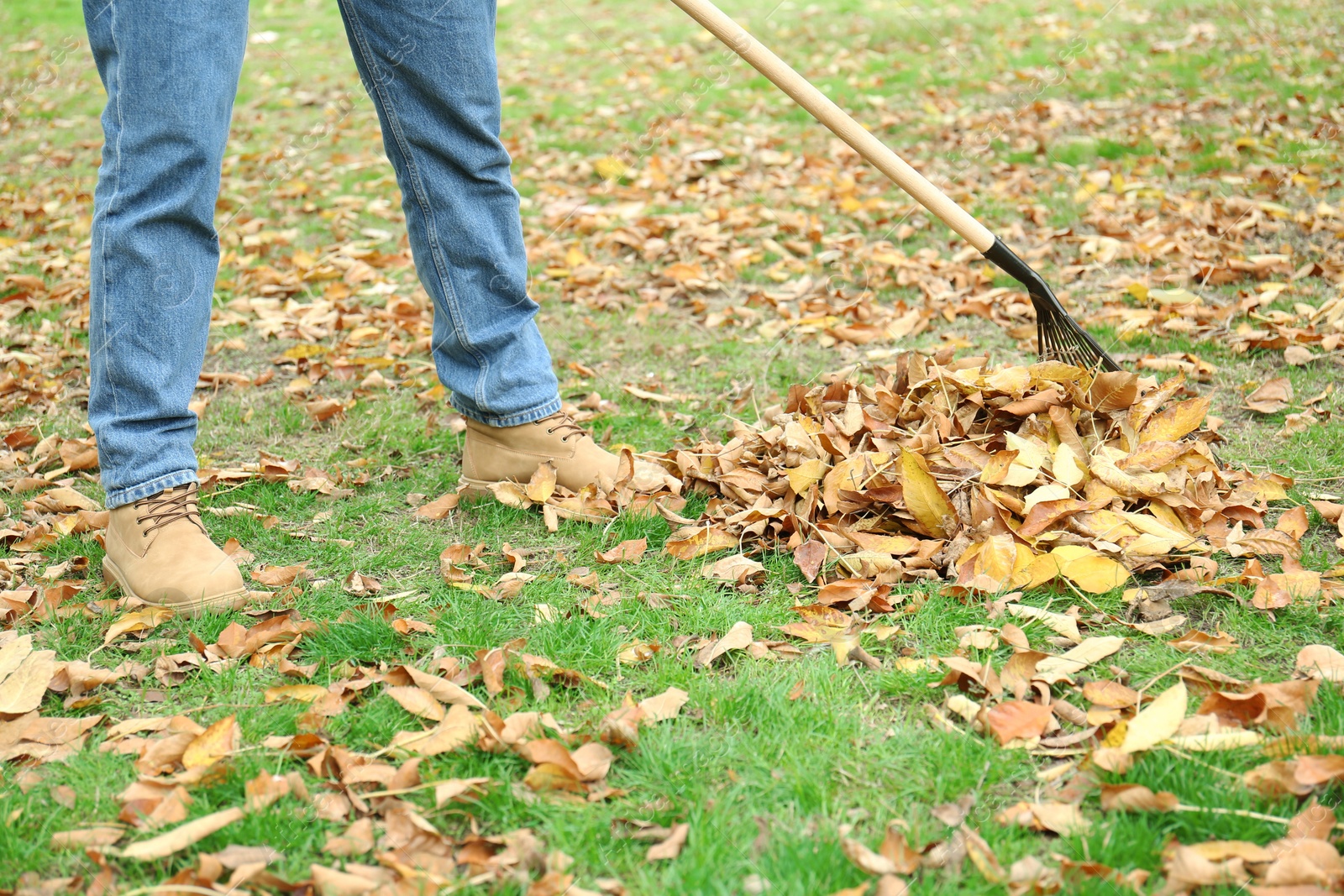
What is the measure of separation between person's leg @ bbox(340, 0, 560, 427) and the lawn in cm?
33

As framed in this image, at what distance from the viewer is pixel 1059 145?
5418 mm

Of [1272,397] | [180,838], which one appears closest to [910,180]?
[1272,397]

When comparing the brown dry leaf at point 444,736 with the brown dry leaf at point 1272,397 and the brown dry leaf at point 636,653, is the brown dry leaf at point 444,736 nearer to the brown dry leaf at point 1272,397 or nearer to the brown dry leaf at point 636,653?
the brown dry leaf at point 636,653

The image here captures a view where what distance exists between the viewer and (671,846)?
1.44 metres

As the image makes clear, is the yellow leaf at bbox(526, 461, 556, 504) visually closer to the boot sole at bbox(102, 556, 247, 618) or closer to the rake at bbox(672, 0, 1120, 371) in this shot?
the boot sole at bbox(102, 556, 247, 618)

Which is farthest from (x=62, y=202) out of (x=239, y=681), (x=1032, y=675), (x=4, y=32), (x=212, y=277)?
(x=4, y=32)

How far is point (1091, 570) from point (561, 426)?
1237 millimetres

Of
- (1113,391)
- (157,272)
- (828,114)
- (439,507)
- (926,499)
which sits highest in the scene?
(828,114)

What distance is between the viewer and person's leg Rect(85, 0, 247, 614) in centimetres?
191

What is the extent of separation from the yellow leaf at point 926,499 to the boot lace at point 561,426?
0.83 metres

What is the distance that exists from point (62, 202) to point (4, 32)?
6.35 metres

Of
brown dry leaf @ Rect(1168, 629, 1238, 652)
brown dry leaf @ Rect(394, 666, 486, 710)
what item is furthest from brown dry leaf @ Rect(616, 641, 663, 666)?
brown dry leaf @ Rect(1168, 629, 1238, 652)

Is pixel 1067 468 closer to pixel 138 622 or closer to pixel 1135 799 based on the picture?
pixel 1135 799

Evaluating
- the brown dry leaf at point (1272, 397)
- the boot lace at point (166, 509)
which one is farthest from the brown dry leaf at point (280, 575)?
the brown dry leaf at point (1272, 397)
